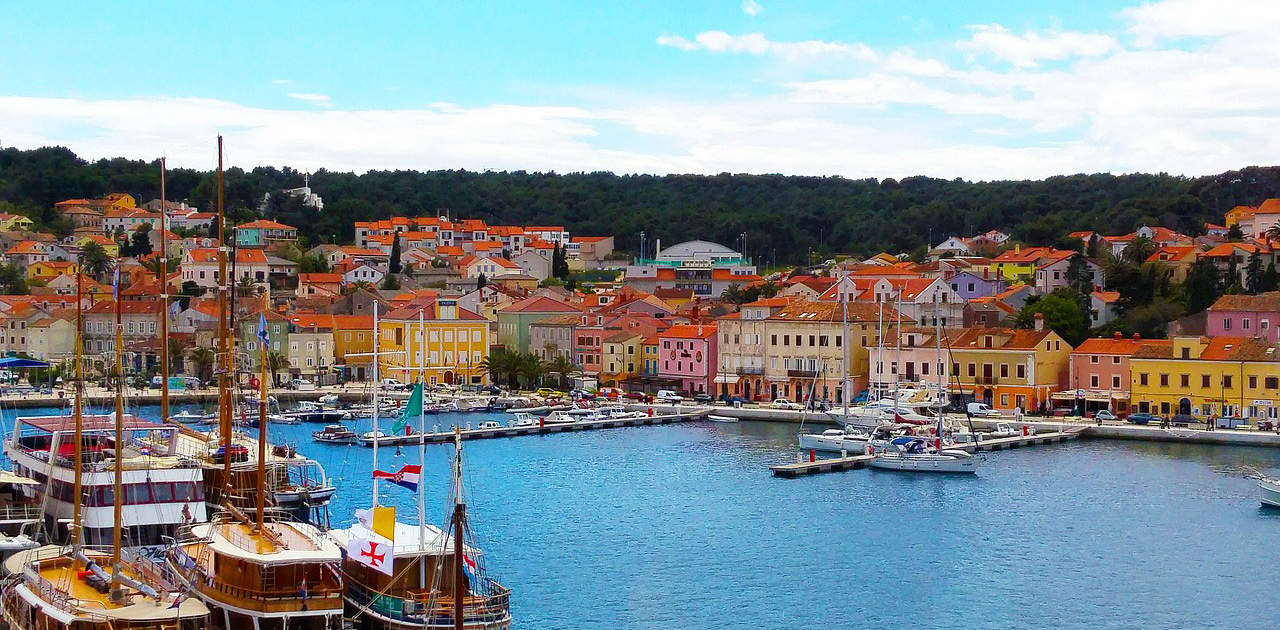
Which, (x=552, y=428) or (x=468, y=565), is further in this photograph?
(x=552, y=428)

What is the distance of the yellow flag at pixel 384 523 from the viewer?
680 inches

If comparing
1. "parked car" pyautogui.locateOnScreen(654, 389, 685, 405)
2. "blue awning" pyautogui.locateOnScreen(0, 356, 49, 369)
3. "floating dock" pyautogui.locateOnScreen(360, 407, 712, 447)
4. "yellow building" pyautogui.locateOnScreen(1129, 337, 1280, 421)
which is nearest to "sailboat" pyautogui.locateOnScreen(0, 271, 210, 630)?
"floating dock" pyautogui.locateOnScreen(360, 407, 712, 447)

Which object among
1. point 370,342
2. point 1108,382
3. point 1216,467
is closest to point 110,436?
point 1216,467

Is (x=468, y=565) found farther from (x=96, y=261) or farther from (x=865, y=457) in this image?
(x=96, y=261)

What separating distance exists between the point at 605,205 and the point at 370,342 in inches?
2157

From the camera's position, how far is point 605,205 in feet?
374

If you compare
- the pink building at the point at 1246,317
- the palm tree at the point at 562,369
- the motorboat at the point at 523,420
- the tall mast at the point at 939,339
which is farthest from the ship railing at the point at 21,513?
the pink building at the point at 1246,317

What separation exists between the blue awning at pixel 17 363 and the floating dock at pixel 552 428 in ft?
62.9

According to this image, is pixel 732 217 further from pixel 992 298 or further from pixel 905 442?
pixel 905 442

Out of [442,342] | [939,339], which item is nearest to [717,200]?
[442,342]

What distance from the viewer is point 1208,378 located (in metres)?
43.4

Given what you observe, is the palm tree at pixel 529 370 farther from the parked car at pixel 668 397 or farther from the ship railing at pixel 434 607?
the ship railing at pixel 434 607

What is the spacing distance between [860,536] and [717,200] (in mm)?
92958

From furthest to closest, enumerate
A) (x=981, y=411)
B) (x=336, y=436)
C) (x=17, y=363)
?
(x=17, y=363) < (x=981, y=411) < (x=336, y=436)
